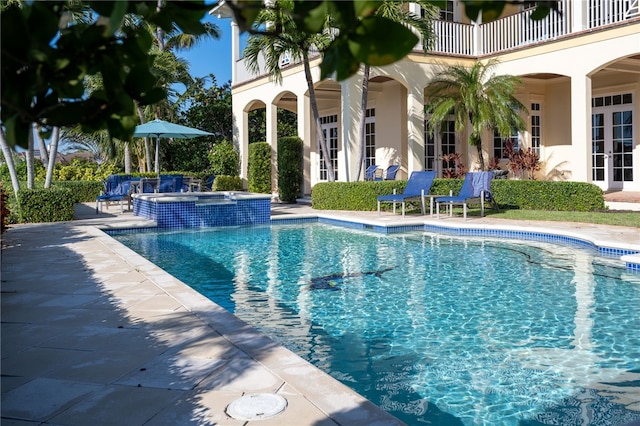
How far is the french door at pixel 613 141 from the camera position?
51.4 ft

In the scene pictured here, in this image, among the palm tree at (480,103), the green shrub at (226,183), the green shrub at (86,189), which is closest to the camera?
the palm tree at (480,103)

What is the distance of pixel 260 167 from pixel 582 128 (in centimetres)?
1039

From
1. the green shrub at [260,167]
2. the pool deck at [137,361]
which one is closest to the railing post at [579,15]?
the green shrub at [260,167]

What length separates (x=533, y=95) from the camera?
17.7 metres

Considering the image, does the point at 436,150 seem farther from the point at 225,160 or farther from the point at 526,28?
the point at 225,160

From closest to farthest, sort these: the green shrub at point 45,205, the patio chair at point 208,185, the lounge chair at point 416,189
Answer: the green shrub at point 45,205 < the lounge chair at point 416,189 < the patio chair at point 208,185

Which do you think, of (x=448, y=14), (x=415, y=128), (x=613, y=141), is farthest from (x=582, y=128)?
(x=448, y=14)

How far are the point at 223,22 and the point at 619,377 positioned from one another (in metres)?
27.4

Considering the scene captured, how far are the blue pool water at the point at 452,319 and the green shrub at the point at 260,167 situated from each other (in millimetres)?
9817

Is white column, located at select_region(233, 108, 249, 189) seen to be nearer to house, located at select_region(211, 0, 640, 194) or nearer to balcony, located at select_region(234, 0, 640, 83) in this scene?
house, located at select_region(211, 0, 640, 194)

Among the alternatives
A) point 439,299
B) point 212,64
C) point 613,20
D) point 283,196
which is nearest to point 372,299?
point 439,299

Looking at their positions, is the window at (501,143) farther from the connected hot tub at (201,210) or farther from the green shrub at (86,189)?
the green shrub at (86,189)

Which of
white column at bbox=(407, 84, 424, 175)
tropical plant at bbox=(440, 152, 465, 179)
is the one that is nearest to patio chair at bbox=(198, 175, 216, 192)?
white column at bbox=(407, 84, 424, 175)

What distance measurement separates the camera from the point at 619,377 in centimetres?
393
